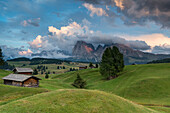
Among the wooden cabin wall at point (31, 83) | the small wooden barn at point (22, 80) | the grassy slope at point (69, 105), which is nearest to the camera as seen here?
the grassy slope at point (69, 105)

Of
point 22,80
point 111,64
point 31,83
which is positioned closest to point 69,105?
point 22,80

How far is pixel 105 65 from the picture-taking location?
7806 cm

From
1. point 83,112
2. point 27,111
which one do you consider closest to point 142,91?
point 83,112

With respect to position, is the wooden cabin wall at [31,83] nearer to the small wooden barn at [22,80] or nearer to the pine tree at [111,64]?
the small wooden barn at [22,80]

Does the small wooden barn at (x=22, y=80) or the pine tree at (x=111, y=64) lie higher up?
the pine tree at (x=111, y=64)

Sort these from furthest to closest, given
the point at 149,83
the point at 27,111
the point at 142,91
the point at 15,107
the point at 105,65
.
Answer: the point at 105,65 < the point at 149,83 < the point at 142,91 < the point at 15,107 < the point at 27,111

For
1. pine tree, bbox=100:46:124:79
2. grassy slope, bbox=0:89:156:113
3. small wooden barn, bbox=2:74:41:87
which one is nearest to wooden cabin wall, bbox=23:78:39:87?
small wooden barn, bbox=2:74:41:87

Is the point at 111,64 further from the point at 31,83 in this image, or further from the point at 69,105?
the point at 69,105

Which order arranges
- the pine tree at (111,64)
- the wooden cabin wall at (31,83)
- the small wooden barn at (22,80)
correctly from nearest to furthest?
the small wooden barn at (22,80)
the wooden cabin wall at (31,83)
the pine tree at (111,64)

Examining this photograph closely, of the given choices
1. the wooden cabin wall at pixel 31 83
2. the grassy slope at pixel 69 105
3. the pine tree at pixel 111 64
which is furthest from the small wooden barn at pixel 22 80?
the pine tree at pixel 111 64

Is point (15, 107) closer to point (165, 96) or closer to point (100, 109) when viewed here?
point (100, 109)

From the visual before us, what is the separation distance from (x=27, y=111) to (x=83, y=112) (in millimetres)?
6709

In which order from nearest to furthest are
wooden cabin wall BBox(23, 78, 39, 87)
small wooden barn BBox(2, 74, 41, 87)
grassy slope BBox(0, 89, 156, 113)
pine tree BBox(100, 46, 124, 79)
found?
grassy slope BBox(0, 89, 156, 113)
small wooden barn BBox(2, 74, 41, 87)
wooden cabin wall BBox(23, 78, 39, 87)
pine tree BBox(100, 46, 124, 79)

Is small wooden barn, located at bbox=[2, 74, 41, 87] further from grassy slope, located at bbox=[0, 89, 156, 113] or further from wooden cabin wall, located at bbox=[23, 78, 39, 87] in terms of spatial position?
grassy slope, located at bbox=[0, 89, 156, 113]
